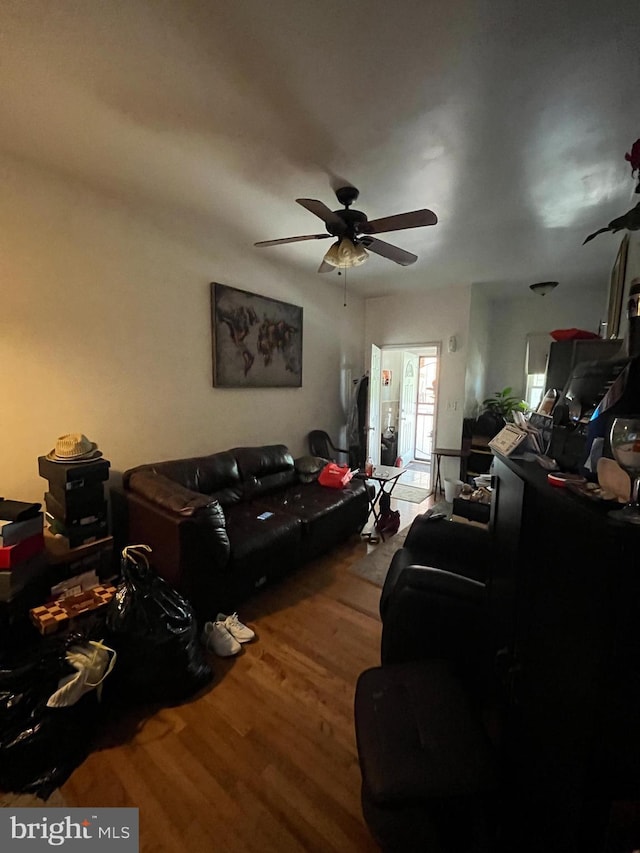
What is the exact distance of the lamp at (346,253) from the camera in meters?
2.17

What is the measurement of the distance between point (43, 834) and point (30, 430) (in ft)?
6.09

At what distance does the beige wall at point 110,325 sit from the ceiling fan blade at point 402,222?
1.44 metres

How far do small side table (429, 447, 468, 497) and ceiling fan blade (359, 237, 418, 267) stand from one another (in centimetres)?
260

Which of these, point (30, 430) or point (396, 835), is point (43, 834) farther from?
point (30, 430)

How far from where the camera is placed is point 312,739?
144 centimetres

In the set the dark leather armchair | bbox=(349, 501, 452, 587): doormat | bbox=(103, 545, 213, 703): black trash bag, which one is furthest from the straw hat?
the dark leather armchair

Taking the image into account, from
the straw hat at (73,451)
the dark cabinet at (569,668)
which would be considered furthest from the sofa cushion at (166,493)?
the dark cabinet at (569,668)

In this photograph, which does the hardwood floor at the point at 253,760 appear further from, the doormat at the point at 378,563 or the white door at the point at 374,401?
the white door at the point at 374,401

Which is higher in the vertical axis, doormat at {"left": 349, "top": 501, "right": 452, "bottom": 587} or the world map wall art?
the world map wall art

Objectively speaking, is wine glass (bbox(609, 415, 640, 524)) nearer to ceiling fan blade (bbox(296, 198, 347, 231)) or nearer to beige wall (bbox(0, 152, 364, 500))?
ceiling fan blade (bbox(296, 198, 347, 231))

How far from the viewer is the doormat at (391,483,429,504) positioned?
4555 millimetres

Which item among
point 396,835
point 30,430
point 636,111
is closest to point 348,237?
point 636,111

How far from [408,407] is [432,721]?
5.97 metres

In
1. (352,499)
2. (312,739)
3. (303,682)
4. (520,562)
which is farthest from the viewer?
(352,499)
